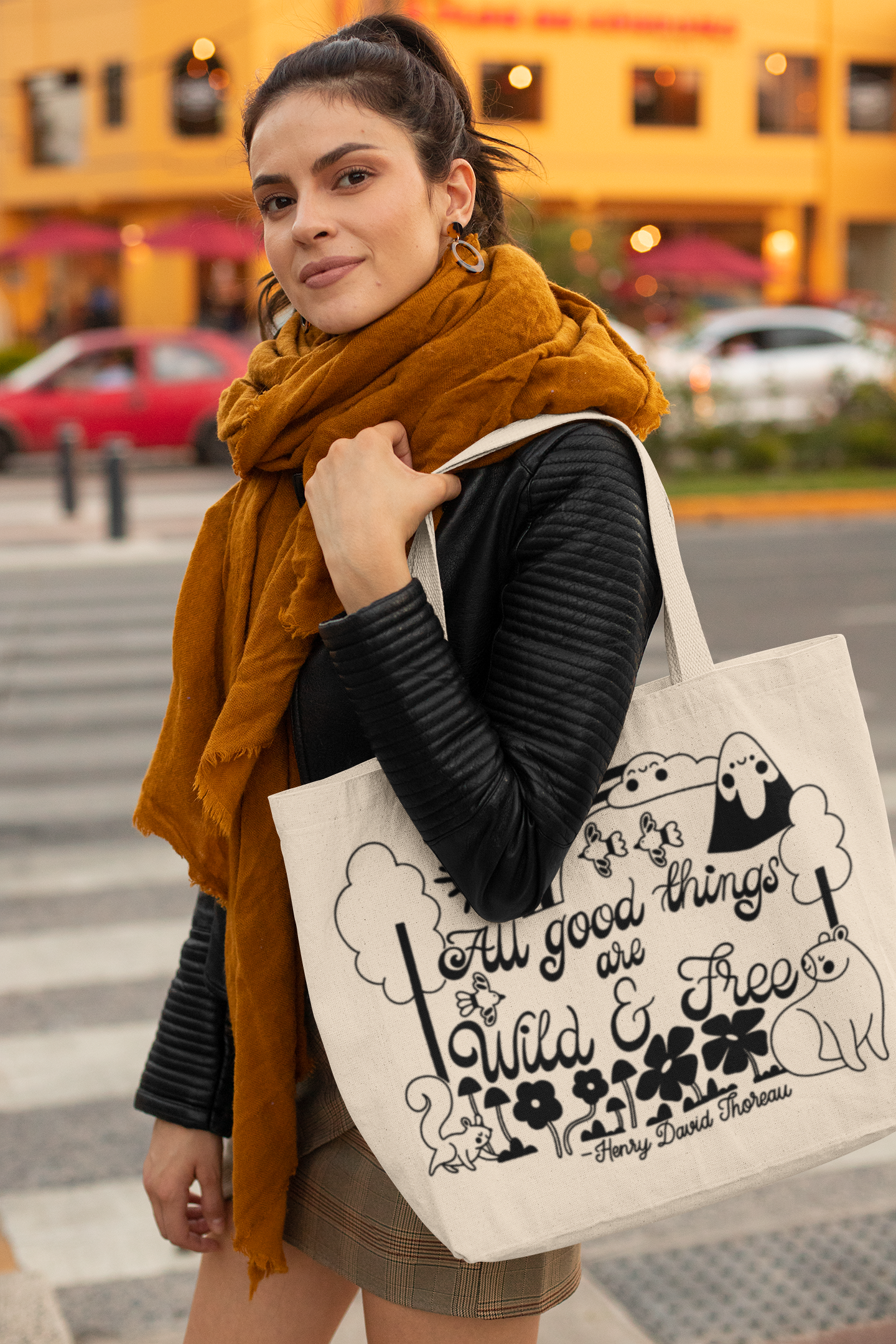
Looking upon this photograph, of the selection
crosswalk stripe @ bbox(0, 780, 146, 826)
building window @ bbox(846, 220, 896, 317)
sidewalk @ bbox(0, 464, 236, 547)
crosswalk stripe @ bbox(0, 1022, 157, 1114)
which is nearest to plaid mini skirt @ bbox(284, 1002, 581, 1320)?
crosswalk stripe @ bbox(0, 1022, 157, 1114)

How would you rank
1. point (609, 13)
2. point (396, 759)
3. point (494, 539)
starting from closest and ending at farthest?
point (396, 759) → point (494, 539) → point (609, 13)

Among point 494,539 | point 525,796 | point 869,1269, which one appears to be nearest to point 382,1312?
point 525,796

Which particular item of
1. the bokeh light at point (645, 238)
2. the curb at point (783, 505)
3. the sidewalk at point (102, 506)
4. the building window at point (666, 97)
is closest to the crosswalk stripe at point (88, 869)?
the sidewalk at point (102, 506)

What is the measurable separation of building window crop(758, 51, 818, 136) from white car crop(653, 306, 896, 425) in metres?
13.3

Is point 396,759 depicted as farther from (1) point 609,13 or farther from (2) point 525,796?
(1) point 609,13

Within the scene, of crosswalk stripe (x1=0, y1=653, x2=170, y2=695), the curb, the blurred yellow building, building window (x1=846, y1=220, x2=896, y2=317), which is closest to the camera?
crosswalk stripe (x1=0, y1=653, x2=170, y2=695)

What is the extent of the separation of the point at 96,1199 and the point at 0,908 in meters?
1.87

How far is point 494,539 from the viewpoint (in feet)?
4.95

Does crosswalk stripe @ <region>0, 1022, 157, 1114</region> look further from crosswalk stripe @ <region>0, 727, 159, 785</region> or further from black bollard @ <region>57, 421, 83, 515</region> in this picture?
black bollard @ <region>57, 421, 83, 515</region>

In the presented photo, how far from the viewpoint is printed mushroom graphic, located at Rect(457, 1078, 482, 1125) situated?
144 centimetres

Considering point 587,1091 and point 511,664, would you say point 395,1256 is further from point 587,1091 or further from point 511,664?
point 511,664

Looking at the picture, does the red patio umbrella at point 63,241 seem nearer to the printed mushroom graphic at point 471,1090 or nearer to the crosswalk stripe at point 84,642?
the crosswalk stripe at point 84,642

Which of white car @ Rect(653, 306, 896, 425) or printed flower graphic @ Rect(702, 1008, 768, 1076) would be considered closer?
printed flower graphic @ Rect(702, 1008, 768, 1076)

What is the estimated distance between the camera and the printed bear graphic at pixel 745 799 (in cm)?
153
